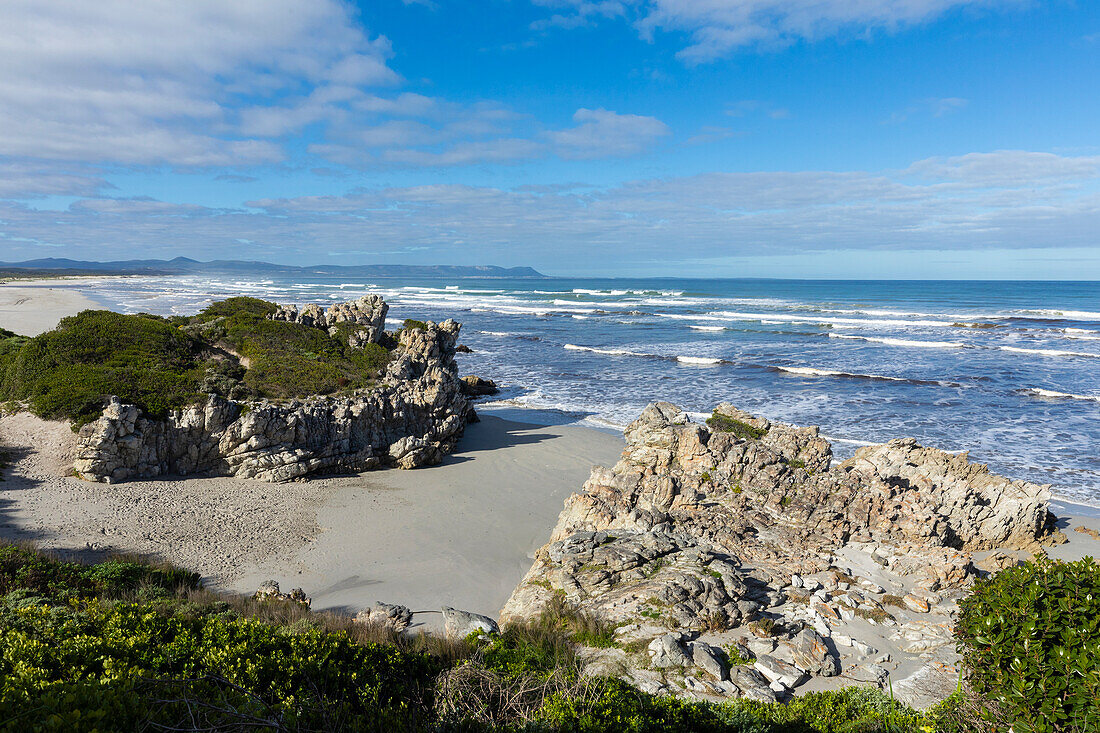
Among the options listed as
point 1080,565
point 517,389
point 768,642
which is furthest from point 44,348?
point 1080,565

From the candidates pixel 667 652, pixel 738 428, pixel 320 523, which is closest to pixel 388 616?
pixel 667 652

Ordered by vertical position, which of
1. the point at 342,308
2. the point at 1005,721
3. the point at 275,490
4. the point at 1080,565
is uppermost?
the point at 342,308

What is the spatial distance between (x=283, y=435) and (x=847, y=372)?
91.5 feet

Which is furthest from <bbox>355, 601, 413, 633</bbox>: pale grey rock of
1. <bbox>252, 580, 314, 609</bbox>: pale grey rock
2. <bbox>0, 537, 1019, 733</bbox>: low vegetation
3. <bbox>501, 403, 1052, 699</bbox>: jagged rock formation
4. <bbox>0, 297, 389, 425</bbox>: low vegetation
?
<bbox>0, 297, 389, 425</bbox>: low vegetation

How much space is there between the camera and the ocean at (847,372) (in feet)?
61.9

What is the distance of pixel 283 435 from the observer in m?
14.9

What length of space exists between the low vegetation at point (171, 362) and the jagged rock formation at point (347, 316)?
1091 millimetres

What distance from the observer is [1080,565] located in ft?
14.6

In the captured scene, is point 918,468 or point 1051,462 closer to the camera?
point 918,468

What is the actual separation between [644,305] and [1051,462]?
208ft

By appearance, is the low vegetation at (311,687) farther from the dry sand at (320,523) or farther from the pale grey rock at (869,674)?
the dry sand at (320,523)

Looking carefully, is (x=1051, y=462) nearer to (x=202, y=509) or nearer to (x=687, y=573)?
(x=687, y=573)

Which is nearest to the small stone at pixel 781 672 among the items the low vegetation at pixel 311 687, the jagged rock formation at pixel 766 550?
the jagged rock formation at pixel 766 550

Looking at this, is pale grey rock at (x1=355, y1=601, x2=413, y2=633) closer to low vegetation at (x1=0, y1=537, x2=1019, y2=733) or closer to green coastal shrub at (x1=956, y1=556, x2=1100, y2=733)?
low vegetation at (x1=0, y1=537, x2=1019, y2=733)
